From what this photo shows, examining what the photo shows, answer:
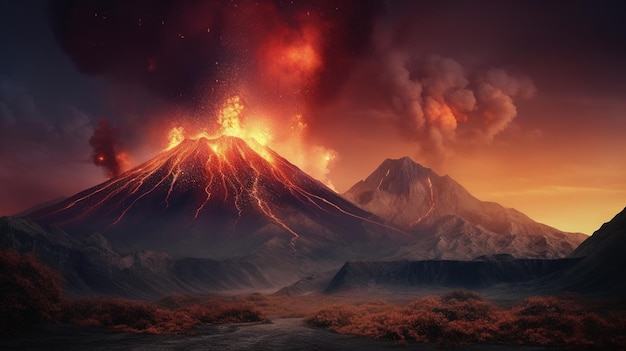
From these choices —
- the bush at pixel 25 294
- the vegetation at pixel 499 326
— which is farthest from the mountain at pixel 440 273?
the bush at pixel 25 294

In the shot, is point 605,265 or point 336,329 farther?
point 605,265

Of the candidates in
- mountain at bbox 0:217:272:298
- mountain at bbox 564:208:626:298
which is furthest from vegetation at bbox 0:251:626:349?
mountain at bbox 0:217:272:298

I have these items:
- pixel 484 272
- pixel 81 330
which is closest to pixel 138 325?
pixel 81 330

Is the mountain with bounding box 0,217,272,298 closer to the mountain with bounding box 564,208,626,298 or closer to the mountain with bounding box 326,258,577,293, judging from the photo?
the mountain with bounding box 326,258,577,293

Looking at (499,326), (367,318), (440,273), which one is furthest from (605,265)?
(367,318)

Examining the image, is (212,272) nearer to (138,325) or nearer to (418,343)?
(138,325)

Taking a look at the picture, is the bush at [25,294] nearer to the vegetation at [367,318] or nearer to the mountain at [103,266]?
the vegetation at [367,318]

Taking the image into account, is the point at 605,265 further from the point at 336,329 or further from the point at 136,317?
the point at 136,317
